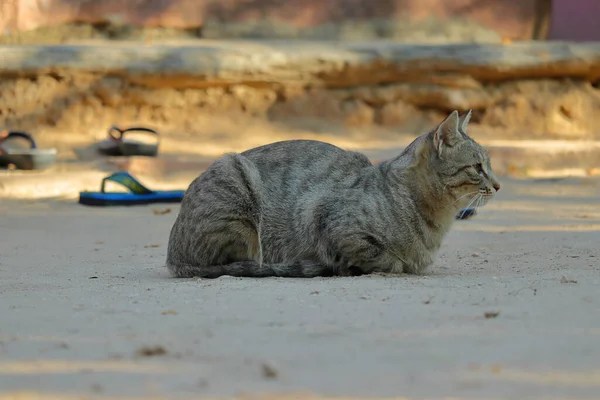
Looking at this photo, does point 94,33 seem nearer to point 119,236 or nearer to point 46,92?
point 46,92

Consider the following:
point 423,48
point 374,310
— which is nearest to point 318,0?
point 423,48

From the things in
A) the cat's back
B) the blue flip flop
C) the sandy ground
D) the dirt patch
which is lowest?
the blue flip flop

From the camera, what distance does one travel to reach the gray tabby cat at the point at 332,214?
5.49 metres

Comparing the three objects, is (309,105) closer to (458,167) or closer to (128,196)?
(128,196)

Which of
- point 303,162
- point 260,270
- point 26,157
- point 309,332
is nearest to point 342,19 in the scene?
point 26,157

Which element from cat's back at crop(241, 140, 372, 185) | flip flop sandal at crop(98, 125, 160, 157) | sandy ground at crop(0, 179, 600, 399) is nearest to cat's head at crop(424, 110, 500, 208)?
sandy ground at crop(0, 179, 600, 399)

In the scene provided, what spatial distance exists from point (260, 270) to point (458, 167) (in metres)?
1.34

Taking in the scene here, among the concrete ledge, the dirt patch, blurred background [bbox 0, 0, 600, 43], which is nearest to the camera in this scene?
the concrete ledge

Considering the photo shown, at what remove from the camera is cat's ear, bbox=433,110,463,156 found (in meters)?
5.50

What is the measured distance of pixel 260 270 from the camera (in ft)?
17.7

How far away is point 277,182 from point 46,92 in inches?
314

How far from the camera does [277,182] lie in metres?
5.80

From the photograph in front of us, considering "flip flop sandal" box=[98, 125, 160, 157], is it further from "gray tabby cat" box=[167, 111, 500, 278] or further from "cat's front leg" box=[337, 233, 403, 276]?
"cat's front leg" box=[337, 233, 403, 276]

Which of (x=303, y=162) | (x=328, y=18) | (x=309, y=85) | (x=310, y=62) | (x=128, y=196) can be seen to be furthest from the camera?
(x=328, y=18)
